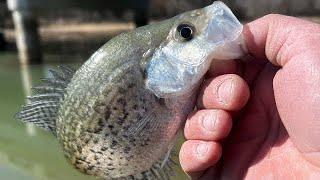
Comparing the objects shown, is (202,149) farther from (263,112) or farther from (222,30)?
(222,30)

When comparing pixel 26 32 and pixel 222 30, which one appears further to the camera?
pixel 26 32

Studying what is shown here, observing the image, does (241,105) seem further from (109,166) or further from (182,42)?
(109,166)

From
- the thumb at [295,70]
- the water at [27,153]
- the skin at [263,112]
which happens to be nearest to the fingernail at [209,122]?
the skin at [263,112]

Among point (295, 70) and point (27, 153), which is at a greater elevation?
point (295, 70)

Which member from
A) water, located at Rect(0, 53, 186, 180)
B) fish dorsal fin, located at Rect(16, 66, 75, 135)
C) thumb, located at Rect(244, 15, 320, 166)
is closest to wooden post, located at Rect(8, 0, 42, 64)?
water, located at Rect(0, 53, 186, 180)

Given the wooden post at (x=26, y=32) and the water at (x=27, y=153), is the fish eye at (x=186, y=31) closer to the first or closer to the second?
the water at (x=27, y=153)

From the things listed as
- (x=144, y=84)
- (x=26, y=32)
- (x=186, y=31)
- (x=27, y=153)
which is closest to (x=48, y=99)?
(x=144, y=84)

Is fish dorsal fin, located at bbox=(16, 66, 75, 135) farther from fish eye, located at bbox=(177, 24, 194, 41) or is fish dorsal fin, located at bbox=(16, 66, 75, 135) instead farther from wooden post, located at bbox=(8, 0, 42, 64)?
wooden post, located at bbox=(8, 0, 42, 64)
